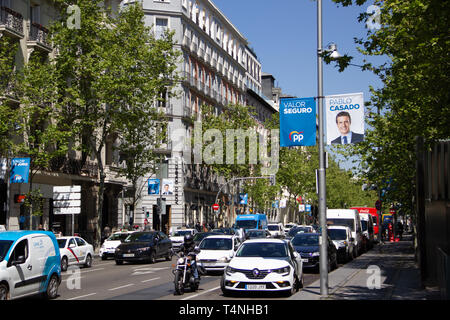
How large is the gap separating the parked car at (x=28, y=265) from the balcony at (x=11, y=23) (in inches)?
819

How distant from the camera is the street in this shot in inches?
632

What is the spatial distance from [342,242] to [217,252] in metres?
8.85

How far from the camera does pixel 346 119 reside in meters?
15.4

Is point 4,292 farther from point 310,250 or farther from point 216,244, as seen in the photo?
point 310,250

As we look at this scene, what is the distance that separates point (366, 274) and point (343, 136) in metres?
8.29

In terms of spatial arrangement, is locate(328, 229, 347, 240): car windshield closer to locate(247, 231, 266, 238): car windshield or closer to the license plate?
locate(247, 231, 266, 238): car windshield

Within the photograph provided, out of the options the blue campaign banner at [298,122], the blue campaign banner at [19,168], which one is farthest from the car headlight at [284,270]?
the blue campaign banner at [19,168]

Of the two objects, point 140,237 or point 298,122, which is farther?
point 140,237

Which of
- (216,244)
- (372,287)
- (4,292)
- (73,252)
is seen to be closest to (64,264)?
(73,252)

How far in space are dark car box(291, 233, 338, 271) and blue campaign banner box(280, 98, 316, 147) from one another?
8.56m

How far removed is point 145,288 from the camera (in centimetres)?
1838

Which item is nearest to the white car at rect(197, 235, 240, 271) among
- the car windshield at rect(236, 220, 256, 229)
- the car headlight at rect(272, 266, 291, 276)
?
the car headlight at rect(272, 266, 291, 276)
